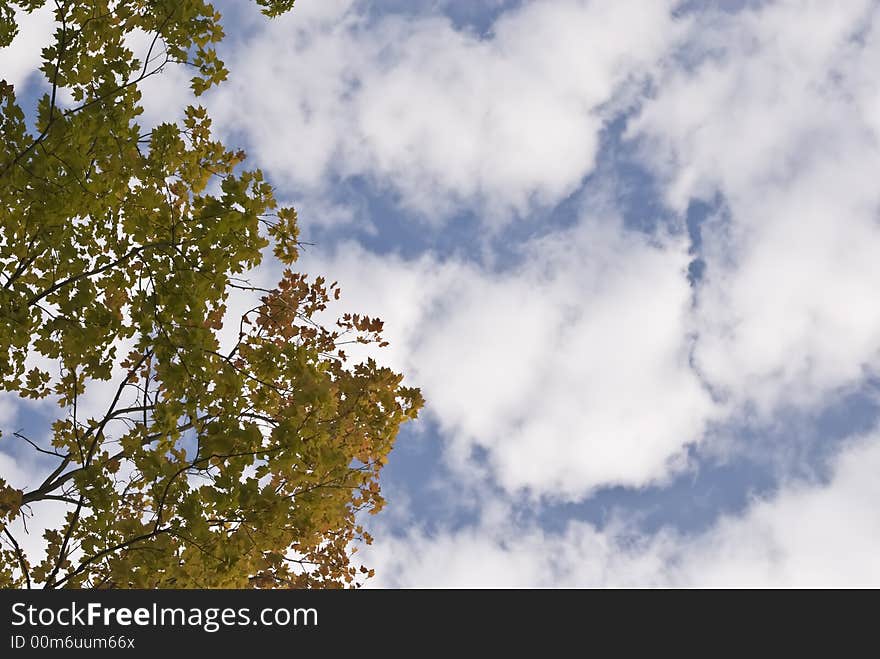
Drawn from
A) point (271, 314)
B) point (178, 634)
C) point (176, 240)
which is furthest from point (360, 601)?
point (271, 314)

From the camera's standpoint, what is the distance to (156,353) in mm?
4855

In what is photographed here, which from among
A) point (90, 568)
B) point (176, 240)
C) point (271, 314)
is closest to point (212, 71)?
point (176, 240)

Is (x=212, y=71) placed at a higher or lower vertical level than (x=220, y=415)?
higher

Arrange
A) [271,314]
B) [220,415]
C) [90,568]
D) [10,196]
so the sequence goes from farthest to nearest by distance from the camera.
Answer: [271,314] → [90,568] → [220,415] → [10,196]

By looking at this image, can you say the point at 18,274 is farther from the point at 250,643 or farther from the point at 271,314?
the point at 250,643

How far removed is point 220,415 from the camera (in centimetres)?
518

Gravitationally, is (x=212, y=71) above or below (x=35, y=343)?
above

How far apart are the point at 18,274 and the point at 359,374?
3.22 meters

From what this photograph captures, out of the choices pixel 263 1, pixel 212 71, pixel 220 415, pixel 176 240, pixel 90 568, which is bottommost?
pixel 90 568

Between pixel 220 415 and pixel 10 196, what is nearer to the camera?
pixel 10 196

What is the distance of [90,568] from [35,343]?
1971 millimetres

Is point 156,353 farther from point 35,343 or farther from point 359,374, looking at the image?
point 359,374

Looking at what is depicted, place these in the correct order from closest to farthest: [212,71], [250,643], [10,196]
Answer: [250,643]
[10,196]
[212,71]

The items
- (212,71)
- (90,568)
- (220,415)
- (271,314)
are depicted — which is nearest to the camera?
(220,415)
